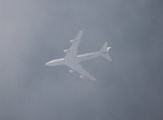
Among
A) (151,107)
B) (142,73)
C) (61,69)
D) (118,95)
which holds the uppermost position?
(61,69)

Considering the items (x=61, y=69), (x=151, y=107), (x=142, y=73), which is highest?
(x=61, y=69)

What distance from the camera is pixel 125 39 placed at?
113062 millimetres

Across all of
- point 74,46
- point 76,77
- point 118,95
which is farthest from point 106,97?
point 74,46

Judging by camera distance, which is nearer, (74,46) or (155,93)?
(74,46)

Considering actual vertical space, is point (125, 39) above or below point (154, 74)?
above

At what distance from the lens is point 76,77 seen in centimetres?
10819

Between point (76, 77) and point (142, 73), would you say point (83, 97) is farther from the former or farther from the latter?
point (142, 73)

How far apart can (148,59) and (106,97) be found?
28698 millimetres

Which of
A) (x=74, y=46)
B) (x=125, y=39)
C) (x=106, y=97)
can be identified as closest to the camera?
(x=74, y=46)

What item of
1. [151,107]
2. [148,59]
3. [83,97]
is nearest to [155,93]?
[151,107]

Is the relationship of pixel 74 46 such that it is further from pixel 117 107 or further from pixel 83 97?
pixel 117 107

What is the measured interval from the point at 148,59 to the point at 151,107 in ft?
76.9

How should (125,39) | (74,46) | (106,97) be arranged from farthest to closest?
(125,39) < (106,97) < (74,46)

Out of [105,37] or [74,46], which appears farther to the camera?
[105,37]
